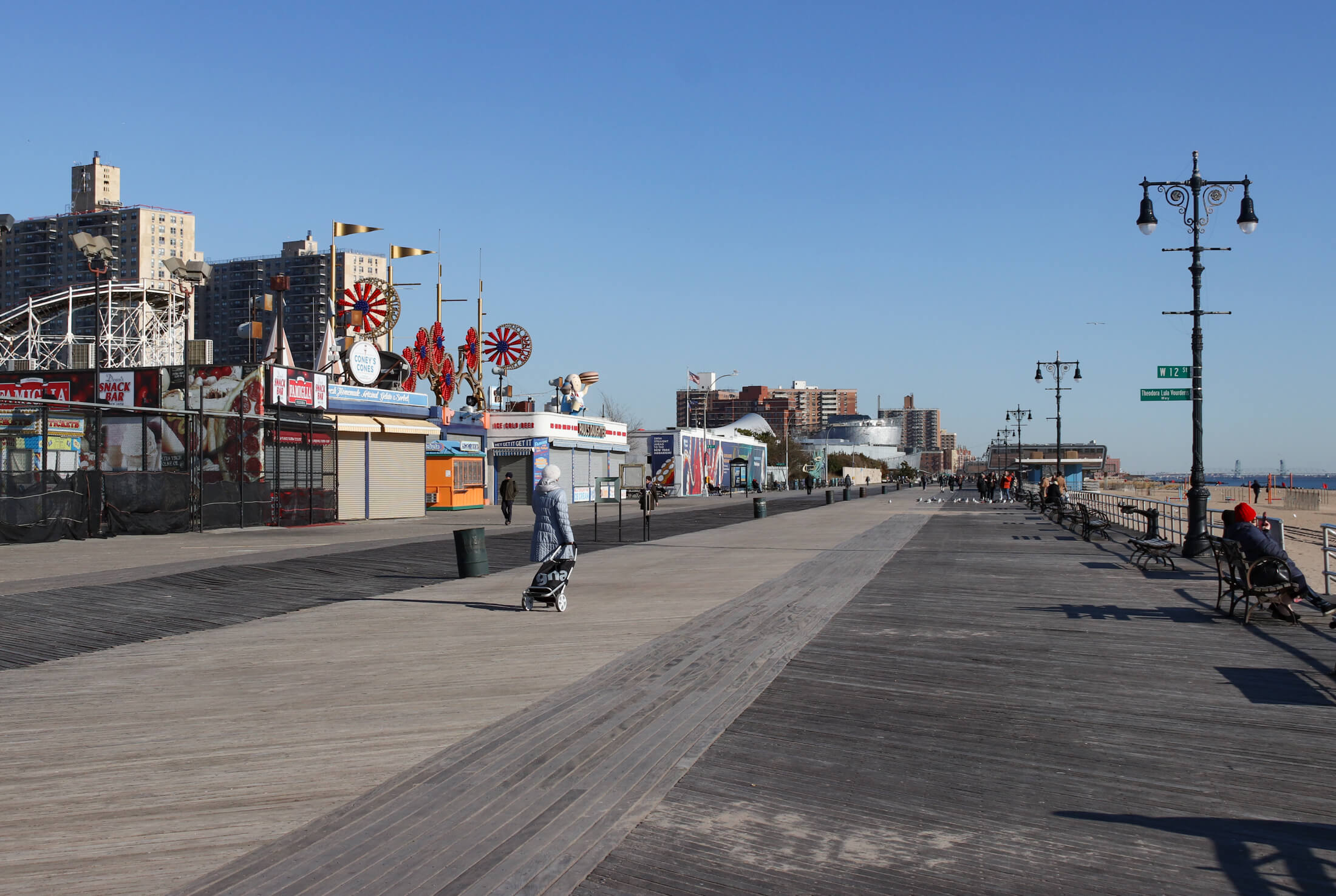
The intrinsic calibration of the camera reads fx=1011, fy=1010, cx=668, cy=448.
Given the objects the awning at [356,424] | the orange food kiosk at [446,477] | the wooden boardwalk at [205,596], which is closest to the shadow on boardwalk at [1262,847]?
the wooden boardwalk at [205,596]

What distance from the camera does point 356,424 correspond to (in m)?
35.9

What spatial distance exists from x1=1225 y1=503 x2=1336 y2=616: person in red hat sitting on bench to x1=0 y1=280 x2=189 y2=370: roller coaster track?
6388cm

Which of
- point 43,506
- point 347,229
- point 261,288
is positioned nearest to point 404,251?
point 347,229

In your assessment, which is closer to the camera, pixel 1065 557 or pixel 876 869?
pixel 876 869

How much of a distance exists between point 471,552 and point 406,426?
21.9 meters

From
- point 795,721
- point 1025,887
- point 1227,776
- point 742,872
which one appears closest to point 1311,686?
point 1227,776

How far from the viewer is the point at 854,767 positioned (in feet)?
20.3

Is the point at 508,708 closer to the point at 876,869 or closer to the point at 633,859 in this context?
the point at 633,859

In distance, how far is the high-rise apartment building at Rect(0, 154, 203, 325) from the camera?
149 metres

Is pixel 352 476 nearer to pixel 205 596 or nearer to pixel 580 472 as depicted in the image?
pixel 580 472

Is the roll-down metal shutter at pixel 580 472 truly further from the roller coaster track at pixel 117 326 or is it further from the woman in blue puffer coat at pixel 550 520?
the woman in blue puffer coat at pixel 550 520

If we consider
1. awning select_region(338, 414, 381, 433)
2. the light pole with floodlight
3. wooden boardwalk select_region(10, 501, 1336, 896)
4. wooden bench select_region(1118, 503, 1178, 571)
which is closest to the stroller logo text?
wooden boardwalk select_region(10, 501, 1336, 896)

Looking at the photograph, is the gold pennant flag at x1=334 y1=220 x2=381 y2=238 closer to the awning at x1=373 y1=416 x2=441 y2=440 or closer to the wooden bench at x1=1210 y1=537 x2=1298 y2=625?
the awning at x1=373 y1=416 x2=441 y2=440

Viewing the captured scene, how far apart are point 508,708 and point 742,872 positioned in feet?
11.7
